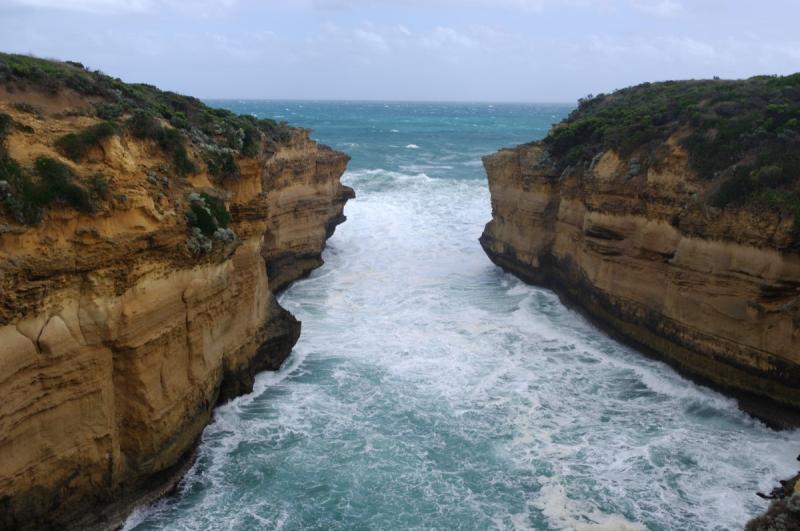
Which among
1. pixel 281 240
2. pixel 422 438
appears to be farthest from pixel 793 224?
pixel 281 240

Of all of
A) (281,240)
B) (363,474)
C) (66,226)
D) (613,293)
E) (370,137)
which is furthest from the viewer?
(370,137)

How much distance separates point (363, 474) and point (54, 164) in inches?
299

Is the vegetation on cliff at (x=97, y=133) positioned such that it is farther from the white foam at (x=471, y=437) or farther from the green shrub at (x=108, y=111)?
the white foam at (x=471, y=437)

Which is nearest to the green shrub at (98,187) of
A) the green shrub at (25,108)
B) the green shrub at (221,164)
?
the green shrub at (25,108)

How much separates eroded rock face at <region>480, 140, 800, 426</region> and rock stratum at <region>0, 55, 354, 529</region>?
10452 mm

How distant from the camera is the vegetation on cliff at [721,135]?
16094 mm

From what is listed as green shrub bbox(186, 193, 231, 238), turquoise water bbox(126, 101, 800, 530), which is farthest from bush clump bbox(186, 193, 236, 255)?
turquoise water bbox(126, 101, 800, 530)

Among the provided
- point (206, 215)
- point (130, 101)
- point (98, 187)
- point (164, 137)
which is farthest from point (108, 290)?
point (130, 101)

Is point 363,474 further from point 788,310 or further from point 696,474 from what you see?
point 788,310

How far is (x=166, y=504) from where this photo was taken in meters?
11.7

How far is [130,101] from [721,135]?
49.5 feet

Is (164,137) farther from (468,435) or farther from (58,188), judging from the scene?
(468,435)

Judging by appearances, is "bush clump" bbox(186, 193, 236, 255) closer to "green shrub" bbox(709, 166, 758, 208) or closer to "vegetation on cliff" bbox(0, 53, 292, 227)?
"vegetation on cliff" bbox(0, 53, 292, 227)

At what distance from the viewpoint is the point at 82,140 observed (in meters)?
11.5
